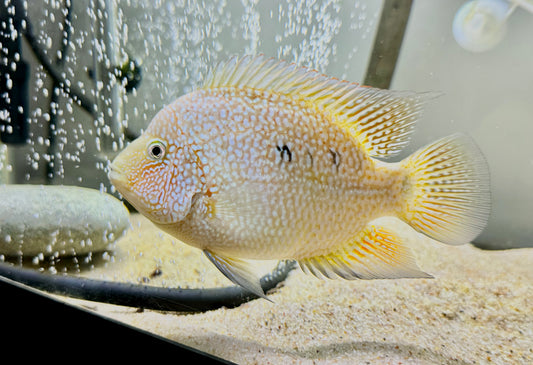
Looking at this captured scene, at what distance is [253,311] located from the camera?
1151 mm

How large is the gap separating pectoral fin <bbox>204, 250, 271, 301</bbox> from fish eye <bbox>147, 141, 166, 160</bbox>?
0.25 m

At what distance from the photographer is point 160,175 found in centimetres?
70

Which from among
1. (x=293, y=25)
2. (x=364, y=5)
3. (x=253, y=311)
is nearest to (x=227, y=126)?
→ (x=253, y=311)

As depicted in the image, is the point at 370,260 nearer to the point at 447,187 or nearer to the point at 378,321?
the point at 447,187

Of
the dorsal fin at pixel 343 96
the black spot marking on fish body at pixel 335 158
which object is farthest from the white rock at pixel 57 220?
the black spot marking on fish body at pixel 335 158

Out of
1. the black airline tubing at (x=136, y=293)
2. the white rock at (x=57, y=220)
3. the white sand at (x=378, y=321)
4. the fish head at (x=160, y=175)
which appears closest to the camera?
the fish head at (x=160, y=175)

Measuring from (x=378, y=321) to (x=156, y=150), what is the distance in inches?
37.2

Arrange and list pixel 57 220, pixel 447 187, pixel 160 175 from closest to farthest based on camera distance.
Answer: pixel 160 175
pixel 447 187
pixel 57 220

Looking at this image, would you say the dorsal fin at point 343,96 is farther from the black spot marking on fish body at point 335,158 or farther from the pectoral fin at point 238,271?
the pectoral fin at point 238,271

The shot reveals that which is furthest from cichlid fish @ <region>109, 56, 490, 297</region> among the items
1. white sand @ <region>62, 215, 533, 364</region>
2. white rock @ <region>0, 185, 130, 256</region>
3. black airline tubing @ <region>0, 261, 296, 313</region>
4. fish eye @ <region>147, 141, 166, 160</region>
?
white rock @ <region>0, 185, 130, 256</region>

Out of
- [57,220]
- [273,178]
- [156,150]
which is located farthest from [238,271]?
[57,220]

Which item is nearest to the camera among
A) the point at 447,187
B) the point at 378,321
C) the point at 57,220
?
the point at 447,187

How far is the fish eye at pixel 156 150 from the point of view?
718mm

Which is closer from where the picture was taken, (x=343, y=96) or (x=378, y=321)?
(x=343, y=96)
